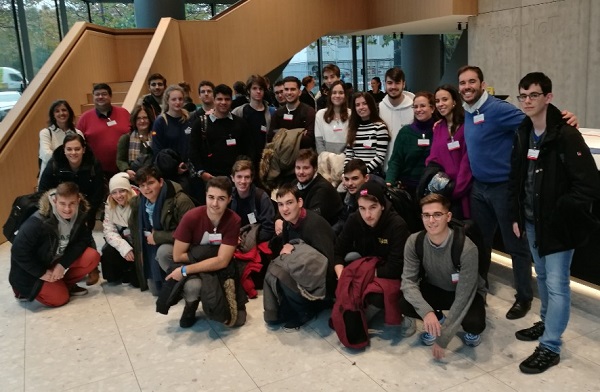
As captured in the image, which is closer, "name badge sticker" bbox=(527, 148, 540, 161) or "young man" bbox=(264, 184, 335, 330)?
"name badge sticker" bbox=(527, 148, 540, 161)

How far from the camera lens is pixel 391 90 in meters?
4.08

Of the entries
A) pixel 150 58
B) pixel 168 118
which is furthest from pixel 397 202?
pixel 150 58

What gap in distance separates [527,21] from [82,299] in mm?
7528

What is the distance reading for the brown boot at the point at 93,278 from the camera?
4.35m

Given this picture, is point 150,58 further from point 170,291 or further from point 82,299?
point 170,291

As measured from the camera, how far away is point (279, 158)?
442 centimetres

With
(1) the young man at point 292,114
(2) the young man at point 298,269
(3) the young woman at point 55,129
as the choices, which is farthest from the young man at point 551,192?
(3) the young woman at point 55,129

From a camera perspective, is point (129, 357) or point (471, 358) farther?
point (129, 357)

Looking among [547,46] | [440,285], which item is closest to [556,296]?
[440,285]

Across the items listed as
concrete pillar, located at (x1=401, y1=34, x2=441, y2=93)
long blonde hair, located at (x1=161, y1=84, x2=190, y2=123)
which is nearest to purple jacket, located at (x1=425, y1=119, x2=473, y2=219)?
long blonde hair, located at (x1=161, y1=84, x2=190, y2=123)

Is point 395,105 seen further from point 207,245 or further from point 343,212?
point 207,245

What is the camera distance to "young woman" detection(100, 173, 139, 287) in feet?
13.9

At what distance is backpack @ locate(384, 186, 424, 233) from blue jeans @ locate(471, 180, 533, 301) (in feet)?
1.26

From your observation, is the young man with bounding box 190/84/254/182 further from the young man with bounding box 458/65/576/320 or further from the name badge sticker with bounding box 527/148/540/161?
the name badge sticker with bounding box 527/148/540/161
